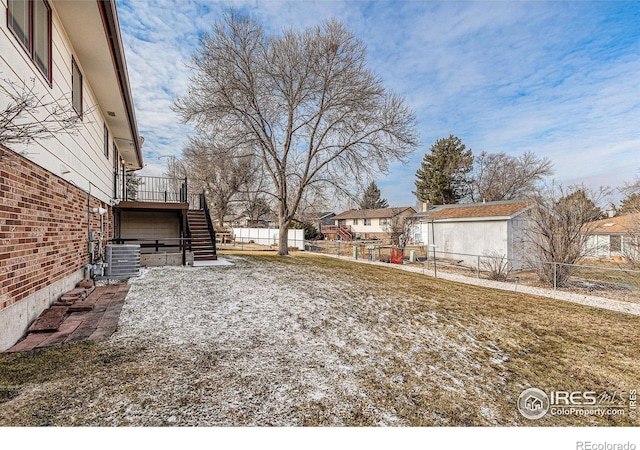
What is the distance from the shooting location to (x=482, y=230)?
16.3 metres

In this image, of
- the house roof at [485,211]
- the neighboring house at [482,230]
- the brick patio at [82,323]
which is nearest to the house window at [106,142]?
the brick patio at [82,323]

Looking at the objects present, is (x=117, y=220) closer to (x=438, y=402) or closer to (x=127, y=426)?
(x=127, y=426)

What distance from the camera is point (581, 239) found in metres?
10.2

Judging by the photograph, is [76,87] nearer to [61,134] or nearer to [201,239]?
[61,134]

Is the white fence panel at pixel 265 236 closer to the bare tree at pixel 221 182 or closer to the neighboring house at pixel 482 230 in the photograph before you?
the bare tree at pixel 221 182

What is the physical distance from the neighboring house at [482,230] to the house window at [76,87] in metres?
13.9

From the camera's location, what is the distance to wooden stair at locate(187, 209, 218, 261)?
11.0 meters

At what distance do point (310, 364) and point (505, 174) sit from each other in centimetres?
3976

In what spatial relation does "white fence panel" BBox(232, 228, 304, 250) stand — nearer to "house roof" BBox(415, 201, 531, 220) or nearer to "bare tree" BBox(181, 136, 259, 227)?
"bare tree" BBox(181, 136, 259, 227)

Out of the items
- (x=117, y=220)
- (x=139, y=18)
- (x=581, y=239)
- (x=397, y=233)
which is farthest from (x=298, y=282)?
(x=397, y=233)

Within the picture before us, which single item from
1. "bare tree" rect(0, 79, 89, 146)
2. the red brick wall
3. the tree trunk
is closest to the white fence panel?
the tree trunk

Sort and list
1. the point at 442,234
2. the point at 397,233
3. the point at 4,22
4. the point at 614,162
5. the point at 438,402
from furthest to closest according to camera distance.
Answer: the point at 397,233
the point at 442,234
the point at 614,162
the point at 4,22
the point at 438,402

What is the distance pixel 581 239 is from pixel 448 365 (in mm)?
10206

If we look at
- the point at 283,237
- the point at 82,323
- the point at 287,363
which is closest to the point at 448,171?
the point at 283,237
